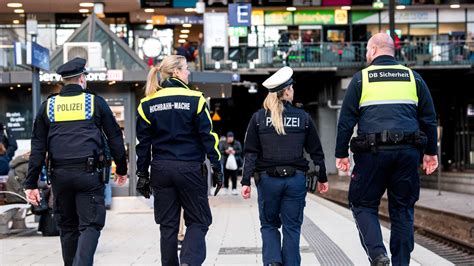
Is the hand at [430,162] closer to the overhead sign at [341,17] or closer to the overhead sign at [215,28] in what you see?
the overhead sign at [215,28]

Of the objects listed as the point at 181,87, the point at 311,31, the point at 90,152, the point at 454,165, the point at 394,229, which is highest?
the point at 311,31

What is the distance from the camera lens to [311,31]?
45.9 meters

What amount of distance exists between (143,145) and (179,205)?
0.59 m

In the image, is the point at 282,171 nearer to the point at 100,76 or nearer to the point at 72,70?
the point at 72,70

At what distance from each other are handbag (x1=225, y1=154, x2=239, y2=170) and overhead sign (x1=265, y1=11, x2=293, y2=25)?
21.6 m

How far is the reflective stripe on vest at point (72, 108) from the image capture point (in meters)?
7.72

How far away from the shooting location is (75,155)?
7.60 metres

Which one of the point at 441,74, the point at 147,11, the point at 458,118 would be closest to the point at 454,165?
the point at 458,118

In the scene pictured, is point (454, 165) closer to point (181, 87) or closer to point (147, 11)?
point (147, 11)

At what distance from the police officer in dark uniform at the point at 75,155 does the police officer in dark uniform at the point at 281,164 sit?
4.20 ft

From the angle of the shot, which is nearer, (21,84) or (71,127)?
(71,127)

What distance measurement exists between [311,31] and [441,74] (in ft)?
23.2

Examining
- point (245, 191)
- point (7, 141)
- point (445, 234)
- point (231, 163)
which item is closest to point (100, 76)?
point (7, 141)

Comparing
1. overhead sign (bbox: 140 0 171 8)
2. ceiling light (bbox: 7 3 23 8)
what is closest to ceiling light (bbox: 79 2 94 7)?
ceiling light (bbox: 7 3 23 8)
